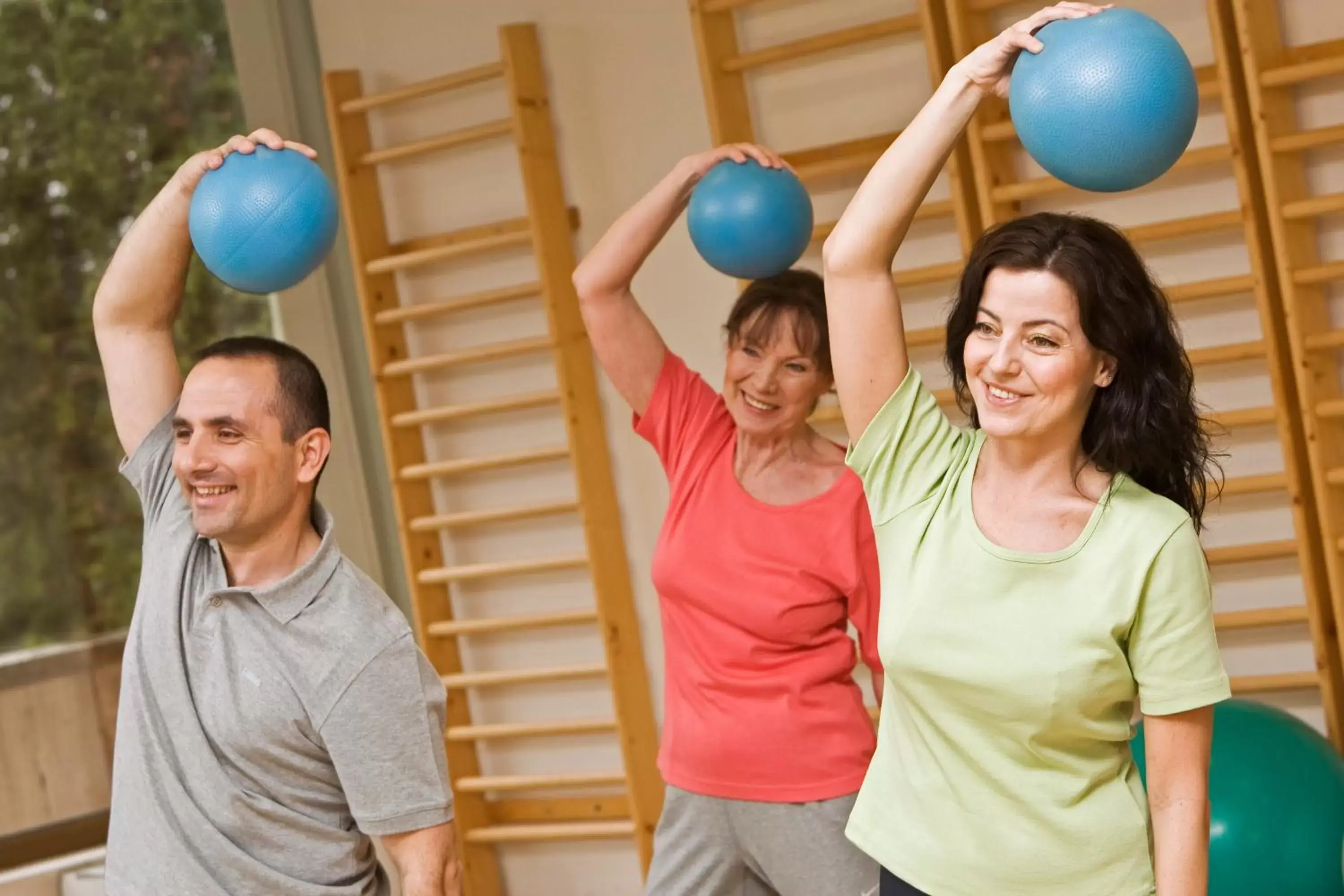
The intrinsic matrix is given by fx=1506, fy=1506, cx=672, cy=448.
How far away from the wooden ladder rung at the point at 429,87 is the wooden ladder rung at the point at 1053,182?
4.74 feet

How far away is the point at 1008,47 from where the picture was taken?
1942mm

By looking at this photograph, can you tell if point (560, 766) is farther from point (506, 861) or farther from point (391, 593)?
point (391, 593)

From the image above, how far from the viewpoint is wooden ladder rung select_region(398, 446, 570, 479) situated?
13.8 feet

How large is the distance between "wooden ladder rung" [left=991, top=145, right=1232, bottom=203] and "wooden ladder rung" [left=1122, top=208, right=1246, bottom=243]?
121 mm

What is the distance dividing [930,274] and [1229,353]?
2.37 ft

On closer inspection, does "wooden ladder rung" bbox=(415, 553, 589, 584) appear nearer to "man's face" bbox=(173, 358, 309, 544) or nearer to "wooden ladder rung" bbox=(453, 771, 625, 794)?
"wooden ladder rung" bbox=(453, 771, 625, 794)

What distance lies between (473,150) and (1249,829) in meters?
2.76

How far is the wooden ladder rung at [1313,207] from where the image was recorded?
3193mm

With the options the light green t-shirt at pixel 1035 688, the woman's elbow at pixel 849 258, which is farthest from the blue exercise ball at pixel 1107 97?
the light green t-shirt at pixel 1035 688

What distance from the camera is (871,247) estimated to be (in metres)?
A: 1.94

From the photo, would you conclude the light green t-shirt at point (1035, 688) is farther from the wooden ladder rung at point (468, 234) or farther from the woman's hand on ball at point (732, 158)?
the wooden ladder rung at point (468, 234)

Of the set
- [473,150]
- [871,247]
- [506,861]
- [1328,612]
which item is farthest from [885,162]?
[506,861]

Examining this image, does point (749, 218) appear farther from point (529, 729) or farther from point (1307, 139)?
point (529, 729)

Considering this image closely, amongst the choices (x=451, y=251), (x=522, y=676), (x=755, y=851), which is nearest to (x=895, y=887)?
(x=755, y=851)
